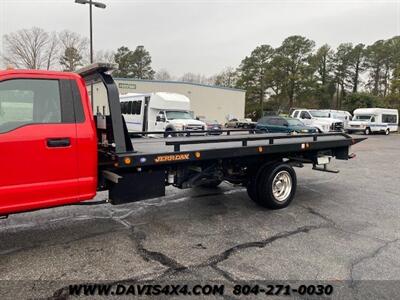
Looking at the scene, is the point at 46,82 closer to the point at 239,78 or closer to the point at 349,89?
the point at 239,78

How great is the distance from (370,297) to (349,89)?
7309cm

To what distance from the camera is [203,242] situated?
4.46 m

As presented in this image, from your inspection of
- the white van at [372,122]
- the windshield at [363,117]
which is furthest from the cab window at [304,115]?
the windshield at [363,117]

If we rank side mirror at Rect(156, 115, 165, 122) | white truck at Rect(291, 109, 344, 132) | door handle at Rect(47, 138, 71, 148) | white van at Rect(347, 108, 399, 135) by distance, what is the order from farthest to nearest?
1. white van at Rect(347, 108, 399, 135)
2. white truck at Rect(291, 109, 344, 132)
3. side mirror at Rect(156, 115, 165, 122)
4. door handle at Rect(47, 138, 71, 148)

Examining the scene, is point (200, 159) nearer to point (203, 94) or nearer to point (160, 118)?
point (160, 118)

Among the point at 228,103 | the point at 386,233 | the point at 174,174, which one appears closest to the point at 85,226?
the point at 174,174

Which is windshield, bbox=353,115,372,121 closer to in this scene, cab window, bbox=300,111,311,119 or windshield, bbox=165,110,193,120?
cab window, bbox=300,111,311,119

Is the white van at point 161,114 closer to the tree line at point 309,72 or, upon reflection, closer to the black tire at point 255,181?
the black tire at point 255,181

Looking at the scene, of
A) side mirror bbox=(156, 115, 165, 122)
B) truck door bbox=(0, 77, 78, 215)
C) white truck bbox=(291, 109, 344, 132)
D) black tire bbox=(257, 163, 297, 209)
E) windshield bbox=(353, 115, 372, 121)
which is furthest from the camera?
windshield bbox=(353, 115, 372, 121)

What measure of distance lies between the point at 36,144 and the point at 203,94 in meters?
39.0

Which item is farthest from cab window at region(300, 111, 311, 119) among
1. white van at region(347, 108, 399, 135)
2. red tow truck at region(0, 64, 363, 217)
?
red tow truck at region(0, 64, 363, 217)

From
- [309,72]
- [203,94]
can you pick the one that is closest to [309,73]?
[309,72]

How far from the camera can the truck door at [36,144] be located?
135 inches

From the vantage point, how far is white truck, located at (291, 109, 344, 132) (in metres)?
26.5
